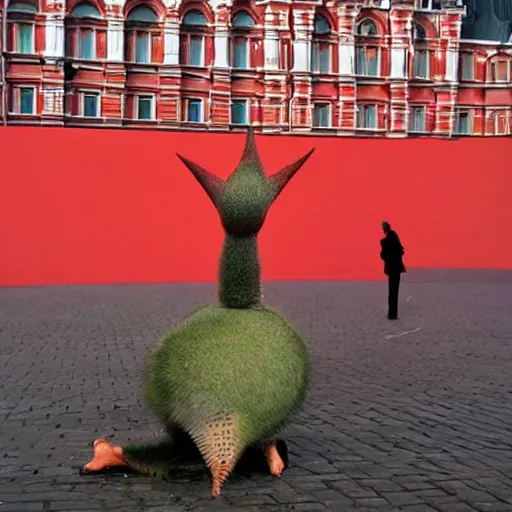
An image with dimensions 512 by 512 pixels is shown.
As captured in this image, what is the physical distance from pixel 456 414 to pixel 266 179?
2.89 metres

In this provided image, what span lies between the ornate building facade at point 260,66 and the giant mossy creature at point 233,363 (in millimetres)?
16591

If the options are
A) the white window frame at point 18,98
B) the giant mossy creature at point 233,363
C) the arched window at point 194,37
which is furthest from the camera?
the arched window at point 194,37

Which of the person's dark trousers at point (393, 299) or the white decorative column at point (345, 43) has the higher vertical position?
the white decorative column at point (345, 43)

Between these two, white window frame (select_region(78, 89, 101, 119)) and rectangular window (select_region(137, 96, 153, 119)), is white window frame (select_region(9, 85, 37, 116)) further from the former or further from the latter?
rectangular window (select_region(137, 96, 153, 119))

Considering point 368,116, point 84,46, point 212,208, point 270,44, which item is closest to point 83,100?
point 84,46

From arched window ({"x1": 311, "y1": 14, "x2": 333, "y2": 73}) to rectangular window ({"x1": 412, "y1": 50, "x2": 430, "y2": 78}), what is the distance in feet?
7.08

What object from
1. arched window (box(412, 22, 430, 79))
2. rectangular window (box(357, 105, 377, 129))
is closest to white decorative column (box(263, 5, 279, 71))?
rectangular window (box(357, 105, 377, 129))

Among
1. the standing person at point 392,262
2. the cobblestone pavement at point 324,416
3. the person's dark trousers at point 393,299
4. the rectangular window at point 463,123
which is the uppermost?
the rectangular window at point 463,123

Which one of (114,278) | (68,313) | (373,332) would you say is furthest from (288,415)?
(114,278)

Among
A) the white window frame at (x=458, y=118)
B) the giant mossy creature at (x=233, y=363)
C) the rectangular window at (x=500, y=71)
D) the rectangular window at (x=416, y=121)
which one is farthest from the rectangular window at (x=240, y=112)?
the giant mossy creature at (x=233, y=363)

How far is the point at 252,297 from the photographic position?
577cm

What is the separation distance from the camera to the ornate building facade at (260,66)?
21.6 metres

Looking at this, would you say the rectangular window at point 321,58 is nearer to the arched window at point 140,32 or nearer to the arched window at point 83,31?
the arched window at point 140,32

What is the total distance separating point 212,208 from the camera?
2248 centimetres
